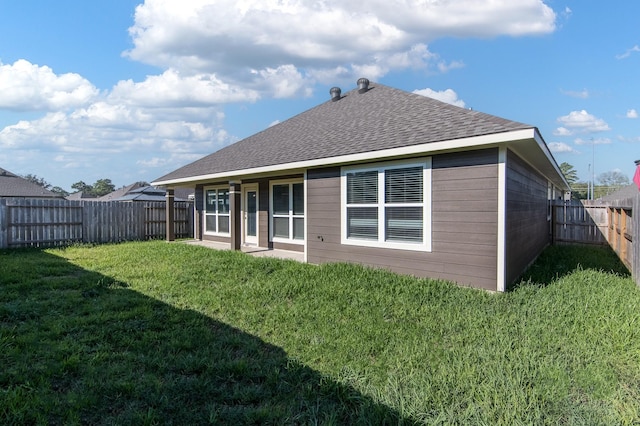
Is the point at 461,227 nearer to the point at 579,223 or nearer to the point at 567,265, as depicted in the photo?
the point at 567,265

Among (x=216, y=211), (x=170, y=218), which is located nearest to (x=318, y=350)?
(x=216, y=211)

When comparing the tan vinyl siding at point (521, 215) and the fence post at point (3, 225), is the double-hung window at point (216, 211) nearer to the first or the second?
the fence post at point (3, 225)

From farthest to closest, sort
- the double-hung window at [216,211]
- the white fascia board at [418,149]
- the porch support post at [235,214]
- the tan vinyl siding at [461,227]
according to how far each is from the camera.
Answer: the double-hung window at [216,211] < the porch support post at [235,214] < the tan vinyl siding at [461,227] < the white fascia board at [418,149]

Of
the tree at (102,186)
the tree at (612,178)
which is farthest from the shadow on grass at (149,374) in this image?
the tree at (102,186)

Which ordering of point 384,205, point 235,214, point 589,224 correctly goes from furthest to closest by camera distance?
1. point 589,224
2. point 235,214
3. point 384,205

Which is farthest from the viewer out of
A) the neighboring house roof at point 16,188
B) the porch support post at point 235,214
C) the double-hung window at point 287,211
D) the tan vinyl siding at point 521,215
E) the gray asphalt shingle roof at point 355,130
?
the neighboring house roof at point 16,188

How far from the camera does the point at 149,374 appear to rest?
3.17 metres

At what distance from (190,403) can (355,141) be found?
237 inches

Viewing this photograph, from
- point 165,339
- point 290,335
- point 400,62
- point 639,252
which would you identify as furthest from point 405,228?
point 400,62

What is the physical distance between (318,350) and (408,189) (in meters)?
3.81

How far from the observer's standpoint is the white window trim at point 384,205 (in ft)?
20.8

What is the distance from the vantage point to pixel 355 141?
25.3ft

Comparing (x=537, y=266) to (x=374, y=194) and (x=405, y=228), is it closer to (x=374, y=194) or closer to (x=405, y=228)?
(x=405, y=228)

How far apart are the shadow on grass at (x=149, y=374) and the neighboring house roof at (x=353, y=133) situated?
426cm
